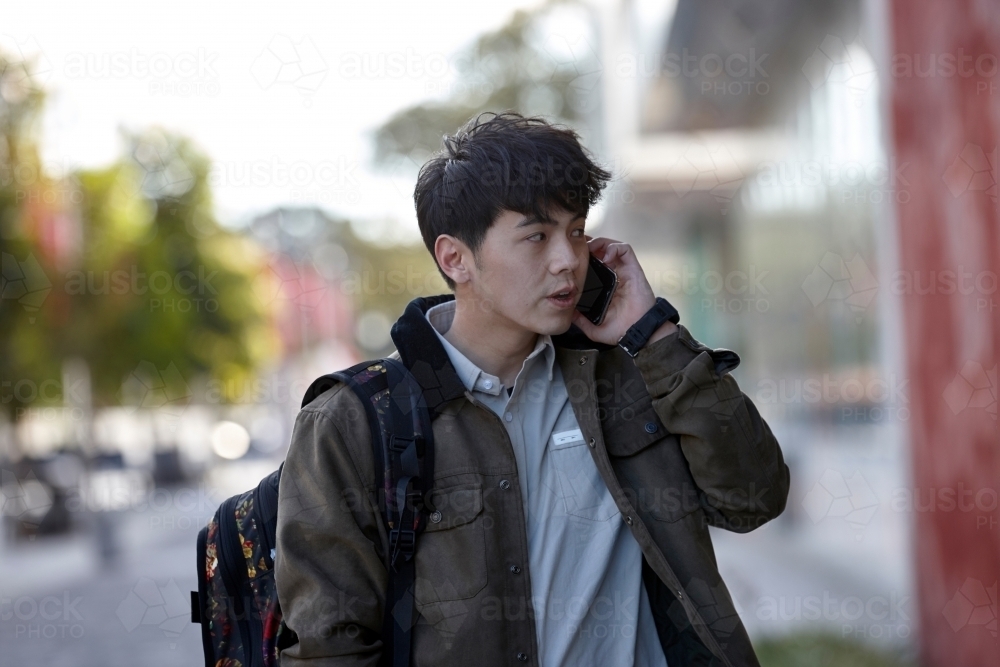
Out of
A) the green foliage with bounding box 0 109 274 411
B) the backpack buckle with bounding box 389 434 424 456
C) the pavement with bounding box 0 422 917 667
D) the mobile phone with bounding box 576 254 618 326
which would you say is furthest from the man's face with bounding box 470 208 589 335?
the green foliage with bounding box 0 109 274 411

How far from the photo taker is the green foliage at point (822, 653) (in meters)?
5.77

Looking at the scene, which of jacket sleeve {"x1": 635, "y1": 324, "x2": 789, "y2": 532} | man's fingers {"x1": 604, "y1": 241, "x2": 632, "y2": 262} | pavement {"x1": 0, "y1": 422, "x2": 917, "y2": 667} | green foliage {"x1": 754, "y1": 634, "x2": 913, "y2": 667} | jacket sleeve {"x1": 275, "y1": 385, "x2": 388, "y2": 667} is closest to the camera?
jacket sleeve {"x1": 275, "y1": 385, "x2": 388, "y2": 667}

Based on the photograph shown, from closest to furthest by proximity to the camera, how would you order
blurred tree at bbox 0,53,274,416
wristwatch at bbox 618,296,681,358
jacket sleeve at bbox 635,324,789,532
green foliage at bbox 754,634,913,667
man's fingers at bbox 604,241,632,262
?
jacket sleeve at bbox 635,324,789,532 → wristwatch at bbox 618,296,681,358 → man's fingers at bbox 604,241,632,262 → green foliage at bbox 754,634,913,667 → blurred tree at bbox 0,53,274,416

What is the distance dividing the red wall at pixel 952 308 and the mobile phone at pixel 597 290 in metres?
2.67

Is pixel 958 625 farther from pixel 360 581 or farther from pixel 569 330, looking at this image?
pixel 360 581

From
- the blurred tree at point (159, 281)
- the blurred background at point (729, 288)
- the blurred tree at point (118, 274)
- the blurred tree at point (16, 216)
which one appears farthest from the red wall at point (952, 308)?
the blurred tree at point (159, 281)

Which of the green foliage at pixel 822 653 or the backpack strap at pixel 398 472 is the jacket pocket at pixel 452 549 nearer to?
the backpack strap at pixel 398 472

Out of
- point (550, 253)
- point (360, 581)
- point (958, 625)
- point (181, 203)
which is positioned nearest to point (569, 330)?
point (550, 253)

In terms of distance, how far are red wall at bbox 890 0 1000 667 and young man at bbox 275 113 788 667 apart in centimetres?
269

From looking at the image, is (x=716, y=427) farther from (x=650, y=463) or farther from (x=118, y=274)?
(x=118, y=274)

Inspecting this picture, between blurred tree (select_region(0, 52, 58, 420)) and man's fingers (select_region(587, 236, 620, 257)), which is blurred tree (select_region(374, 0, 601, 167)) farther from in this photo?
man's fingers (select_region(587, 236, 620, 257))

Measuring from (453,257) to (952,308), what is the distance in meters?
3.57

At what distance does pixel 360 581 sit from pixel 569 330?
3.07ft

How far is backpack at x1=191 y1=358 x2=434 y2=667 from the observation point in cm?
245
